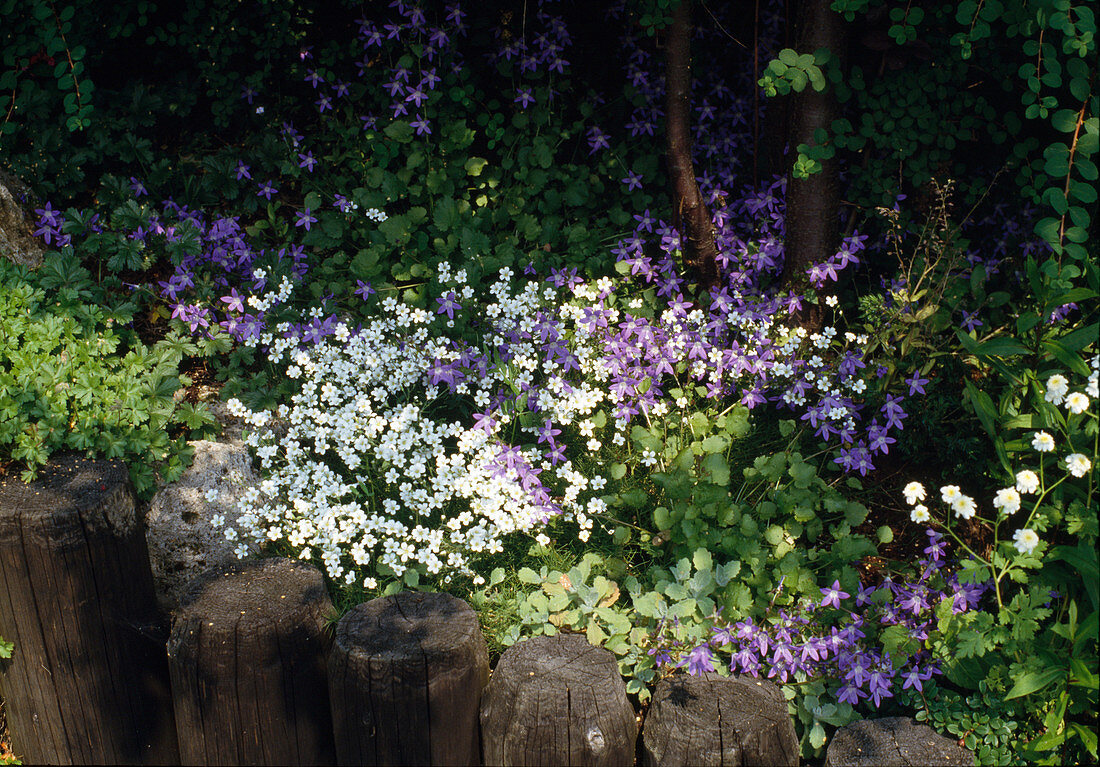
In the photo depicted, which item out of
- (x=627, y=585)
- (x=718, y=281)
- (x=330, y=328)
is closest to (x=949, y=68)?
(x=718, y=281)

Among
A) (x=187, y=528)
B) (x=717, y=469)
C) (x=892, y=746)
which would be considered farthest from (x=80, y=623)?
(x=892, y=746)

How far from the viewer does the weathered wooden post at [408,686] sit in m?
2.23

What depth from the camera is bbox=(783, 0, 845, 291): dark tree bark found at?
3.18 meters

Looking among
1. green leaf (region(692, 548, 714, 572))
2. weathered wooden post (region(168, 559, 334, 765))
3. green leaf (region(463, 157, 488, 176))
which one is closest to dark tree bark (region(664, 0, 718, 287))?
green leaf (region(463, 157, 488, 176))

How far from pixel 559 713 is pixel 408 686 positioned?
1.41 ft

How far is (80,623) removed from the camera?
8.38ft

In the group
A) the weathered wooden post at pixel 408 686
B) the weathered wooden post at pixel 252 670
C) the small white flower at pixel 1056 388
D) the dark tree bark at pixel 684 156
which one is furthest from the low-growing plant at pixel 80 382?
the small white flower at pixel 1056 388

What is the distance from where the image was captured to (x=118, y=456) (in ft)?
Result: 9.06

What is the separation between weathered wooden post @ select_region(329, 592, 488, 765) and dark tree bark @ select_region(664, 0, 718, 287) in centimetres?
197

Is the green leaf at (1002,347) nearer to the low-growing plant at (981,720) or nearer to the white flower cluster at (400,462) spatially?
the low-growing plant at (981,720)

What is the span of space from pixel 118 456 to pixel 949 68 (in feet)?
11.7

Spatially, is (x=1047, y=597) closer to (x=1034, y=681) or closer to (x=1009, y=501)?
(x=1034, y=681)

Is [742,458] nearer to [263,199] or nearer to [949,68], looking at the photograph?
[949,68]

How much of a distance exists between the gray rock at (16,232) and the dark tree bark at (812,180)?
335cm
